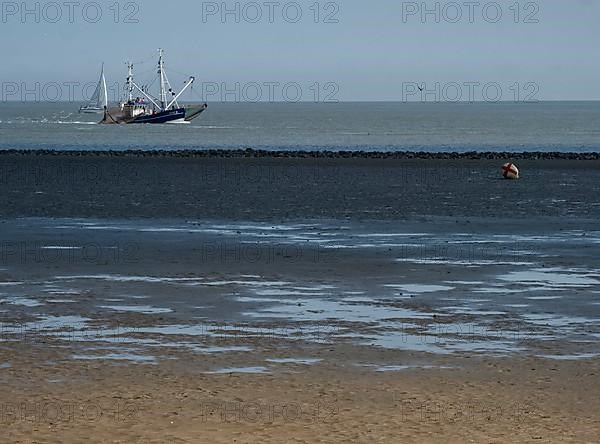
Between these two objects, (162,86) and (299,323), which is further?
(162,86)

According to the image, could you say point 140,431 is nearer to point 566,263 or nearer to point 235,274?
point 235,274

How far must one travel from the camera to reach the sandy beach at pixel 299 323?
11.8 metres

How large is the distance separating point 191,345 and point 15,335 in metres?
2.36

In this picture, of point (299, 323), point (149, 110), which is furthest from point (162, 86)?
point (299, 323)

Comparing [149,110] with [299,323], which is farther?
[149,110]

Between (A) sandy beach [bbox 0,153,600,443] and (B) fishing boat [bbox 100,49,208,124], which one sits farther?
(B) fishing boat [bbox 100,49,208,124]

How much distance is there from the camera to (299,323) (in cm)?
1698

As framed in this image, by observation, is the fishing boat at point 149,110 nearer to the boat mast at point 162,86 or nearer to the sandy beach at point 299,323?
the boat mast at point 162,86

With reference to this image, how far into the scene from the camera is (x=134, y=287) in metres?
20.5

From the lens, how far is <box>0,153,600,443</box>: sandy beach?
1179 centimetres

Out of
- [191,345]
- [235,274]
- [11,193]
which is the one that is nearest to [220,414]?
[191,345]

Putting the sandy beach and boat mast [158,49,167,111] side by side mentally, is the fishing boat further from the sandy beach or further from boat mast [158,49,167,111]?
the sandy beach

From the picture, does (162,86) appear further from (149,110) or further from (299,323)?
(299,323)

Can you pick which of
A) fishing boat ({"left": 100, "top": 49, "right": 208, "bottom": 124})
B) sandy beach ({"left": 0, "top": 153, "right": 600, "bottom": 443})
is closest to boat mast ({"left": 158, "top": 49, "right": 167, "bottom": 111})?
fishing boat ({"left": 100, "top": 49, "right": 208, "bottom": 124})
